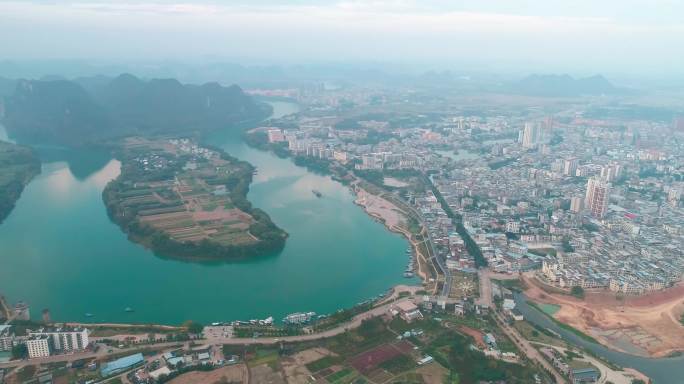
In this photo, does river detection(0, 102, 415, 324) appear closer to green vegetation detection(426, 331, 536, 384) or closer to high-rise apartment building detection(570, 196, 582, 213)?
green vegetation detection(426, 331, 536, 384)

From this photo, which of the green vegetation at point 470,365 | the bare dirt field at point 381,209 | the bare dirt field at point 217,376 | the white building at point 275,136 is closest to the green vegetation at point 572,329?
the green vegetation at point 470,365

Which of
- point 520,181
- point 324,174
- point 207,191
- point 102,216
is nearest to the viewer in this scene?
point 102,216

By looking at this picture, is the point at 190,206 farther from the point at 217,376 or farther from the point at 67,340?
the point at 217,376

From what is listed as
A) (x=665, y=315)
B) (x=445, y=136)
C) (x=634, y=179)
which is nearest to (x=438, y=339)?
(x=665, y=315)

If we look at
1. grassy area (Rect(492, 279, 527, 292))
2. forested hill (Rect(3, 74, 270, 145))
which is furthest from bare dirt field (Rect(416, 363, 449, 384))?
forested hill (Rect(3, 74, 270, 145))

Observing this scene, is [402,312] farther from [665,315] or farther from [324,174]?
[324,174]

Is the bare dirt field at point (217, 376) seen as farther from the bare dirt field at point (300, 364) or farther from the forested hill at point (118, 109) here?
the forested hill at point (118, 109)
